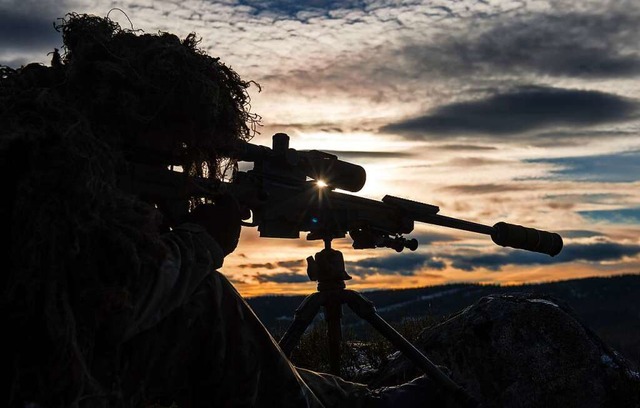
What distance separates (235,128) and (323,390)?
62.5 inches

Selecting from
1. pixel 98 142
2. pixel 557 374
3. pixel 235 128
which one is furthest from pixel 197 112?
pixel 557 374

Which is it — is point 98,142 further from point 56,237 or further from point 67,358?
point 67,358

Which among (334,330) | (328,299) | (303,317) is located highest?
(328,299)

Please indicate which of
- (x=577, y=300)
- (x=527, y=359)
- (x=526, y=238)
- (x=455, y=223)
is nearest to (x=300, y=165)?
(x=455, y=223)

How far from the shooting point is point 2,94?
10.3ft

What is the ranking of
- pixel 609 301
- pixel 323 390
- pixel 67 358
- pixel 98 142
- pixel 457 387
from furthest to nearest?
pixel 609 301 → pixel 457 387 → pixel 323 390 → pixel 98 142 → pixel 67 358

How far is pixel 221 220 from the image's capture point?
351 cm

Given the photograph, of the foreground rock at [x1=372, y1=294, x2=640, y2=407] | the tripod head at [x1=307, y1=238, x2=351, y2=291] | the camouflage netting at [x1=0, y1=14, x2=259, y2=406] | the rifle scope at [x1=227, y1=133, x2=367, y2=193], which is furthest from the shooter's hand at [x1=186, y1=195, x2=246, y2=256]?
the foreground rock at [x1=372, y1=294, x2=640, y2=407]

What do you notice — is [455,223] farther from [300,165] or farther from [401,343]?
[300,165]

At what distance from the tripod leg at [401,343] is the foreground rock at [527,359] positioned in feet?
3.51

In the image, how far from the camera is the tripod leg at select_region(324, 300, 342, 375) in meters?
5.67

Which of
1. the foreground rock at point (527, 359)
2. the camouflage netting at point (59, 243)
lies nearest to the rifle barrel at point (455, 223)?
the foreground rock at point (527, 359)

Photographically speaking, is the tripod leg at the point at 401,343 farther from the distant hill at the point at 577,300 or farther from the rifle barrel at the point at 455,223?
the distant hill at the point at 577,300

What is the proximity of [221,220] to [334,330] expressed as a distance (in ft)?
8.38
